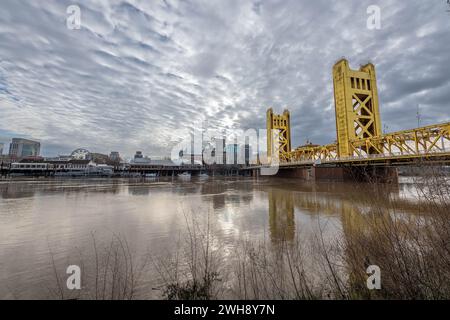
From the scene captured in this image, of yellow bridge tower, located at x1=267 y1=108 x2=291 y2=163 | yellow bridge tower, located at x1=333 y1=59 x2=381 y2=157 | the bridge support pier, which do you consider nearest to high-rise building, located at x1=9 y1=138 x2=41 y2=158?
yellow bridge tower, located at x1=267 y1=108 x2=291 y2=163

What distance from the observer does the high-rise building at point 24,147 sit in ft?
456

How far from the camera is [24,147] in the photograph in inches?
5635

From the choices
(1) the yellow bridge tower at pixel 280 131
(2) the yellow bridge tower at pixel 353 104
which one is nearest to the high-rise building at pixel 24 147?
(1) the yellow bridge tower at pixel 280 131

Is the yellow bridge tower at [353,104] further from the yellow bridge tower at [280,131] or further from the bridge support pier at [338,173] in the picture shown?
the yellow bridge tower at [280,131]

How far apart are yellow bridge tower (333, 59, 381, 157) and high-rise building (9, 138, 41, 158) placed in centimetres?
19769

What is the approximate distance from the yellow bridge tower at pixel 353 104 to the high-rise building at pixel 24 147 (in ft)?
649

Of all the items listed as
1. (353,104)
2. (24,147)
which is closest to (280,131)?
(353,104)

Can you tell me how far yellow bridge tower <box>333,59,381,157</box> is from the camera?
86.8ft

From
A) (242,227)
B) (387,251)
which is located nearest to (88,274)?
(242,227)

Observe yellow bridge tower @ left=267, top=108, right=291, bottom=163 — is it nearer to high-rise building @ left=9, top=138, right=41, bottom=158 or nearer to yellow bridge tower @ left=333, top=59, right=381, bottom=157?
yellow bridge tower @ left=333, top=59, right=381, bottom=157
